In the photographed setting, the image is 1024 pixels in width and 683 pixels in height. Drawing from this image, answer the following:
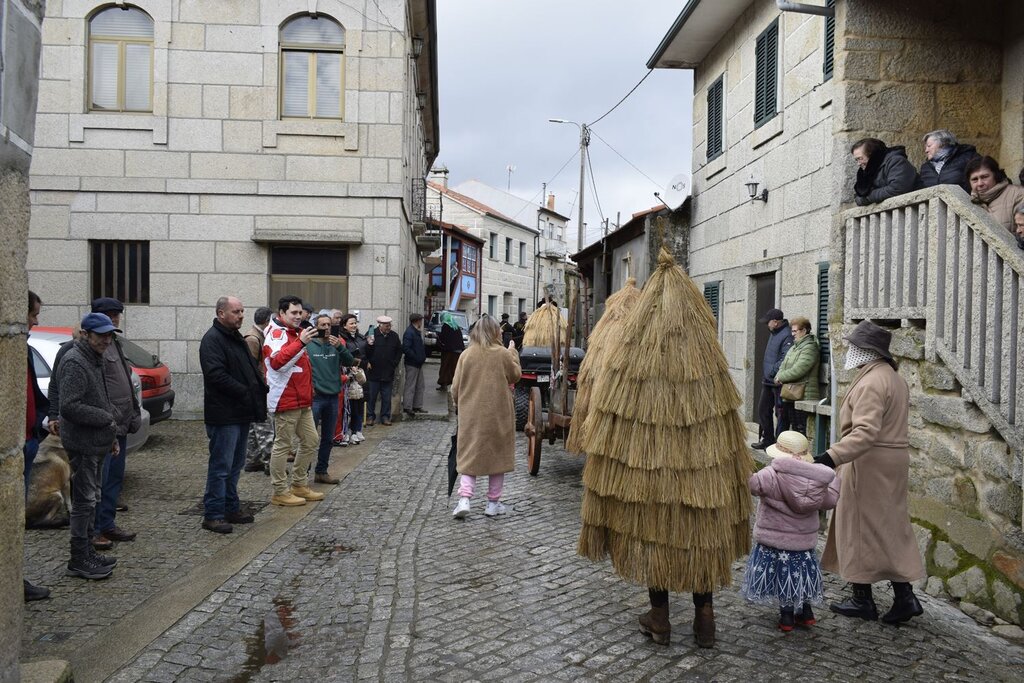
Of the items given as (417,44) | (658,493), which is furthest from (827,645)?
(417,44)

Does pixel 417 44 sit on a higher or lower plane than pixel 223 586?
higher

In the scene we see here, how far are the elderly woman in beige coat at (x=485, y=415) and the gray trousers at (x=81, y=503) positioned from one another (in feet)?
9.58

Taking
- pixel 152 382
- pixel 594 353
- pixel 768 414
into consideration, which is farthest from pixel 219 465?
pixel 768 414

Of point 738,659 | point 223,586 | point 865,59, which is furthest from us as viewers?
point 865,59

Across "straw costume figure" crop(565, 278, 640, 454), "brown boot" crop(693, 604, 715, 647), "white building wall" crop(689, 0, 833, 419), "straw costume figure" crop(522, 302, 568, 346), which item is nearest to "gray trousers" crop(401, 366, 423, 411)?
"straw costume figure" crop(522, 302, 568, 346)

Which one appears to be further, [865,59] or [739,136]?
[739,136]

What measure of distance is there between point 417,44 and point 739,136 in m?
8.24

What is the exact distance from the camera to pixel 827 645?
4543 mm

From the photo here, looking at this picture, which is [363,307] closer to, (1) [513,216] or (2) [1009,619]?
(2) [1009,619]

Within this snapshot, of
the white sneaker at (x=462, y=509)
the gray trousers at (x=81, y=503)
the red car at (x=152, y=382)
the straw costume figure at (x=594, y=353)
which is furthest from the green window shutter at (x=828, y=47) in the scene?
the red car at (x=152, y=382)

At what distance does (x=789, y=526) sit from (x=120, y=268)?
12.7m

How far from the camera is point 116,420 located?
6.11 meters

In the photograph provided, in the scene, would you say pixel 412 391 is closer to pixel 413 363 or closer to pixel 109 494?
pixel 413 363

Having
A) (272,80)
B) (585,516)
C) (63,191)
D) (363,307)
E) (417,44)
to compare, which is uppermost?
(417,44)
